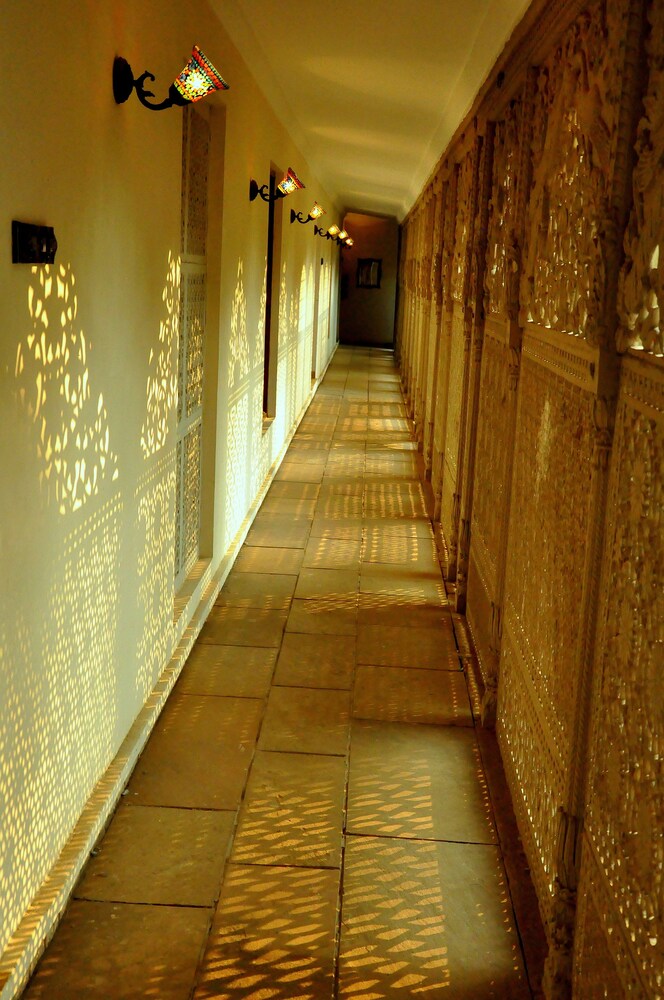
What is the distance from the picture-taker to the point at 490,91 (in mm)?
4688

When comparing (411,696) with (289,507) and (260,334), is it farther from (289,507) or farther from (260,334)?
(289,507)

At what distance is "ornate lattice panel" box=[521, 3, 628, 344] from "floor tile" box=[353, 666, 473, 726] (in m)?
1.73

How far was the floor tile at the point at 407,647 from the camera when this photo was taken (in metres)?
4.86

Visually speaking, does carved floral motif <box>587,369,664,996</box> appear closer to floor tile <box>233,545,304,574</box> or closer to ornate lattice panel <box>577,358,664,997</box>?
ornate lattice panel <box>577,358,664,997</box>

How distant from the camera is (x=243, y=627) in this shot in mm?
5188

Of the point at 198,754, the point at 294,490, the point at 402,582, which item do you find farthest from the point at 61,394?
the point at 294,490

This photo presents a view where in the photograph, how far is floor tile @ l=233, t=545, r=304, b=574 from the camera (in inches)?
244

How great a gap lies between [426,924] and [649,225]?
200 centimetres

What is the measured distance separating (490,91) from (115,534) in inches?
111

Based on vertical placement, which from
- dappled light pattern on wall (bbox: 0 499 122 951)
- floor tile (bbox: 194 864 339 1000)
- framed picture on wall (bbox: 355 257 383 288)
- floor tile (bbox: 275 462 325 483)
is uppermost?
framed picture on wall (bbox: 355 257 383 288)

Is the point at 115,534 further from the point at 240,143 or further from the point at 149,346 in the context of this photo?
the point at 240,143

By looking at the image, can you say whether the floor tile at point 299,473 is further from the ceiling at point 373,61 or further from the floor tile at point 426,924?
the floor tile at point 426,924

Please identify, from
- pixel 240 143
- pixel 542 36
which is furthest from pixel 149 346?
pixel 240 143

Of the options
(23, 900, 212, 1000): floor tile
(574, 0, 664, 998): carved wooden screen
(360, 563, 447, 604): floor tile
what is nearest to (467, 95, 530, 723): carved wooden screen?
(360, 563, 447, 604): floor tile
